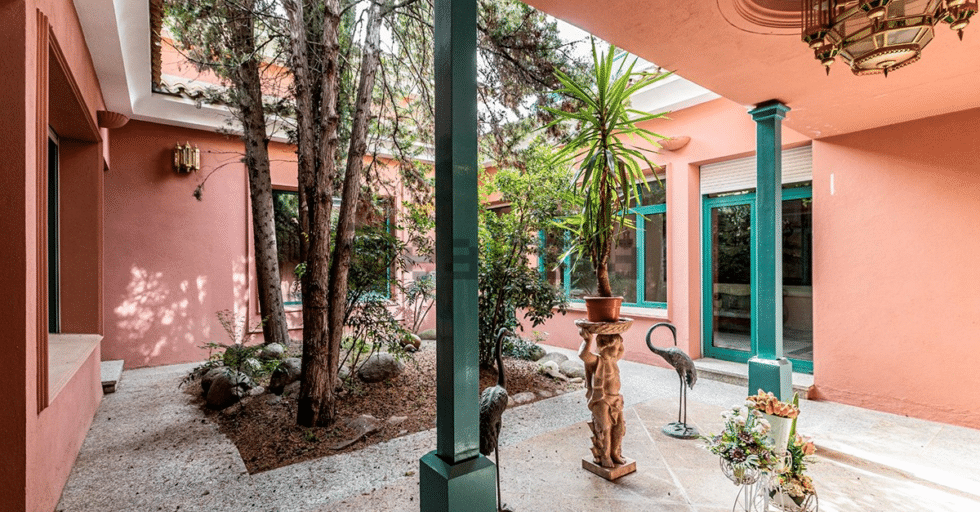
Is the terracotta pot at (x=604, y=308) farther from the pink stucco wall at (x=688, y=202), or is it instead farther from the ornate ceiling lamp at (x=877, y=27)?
the pink stucco wall at (x=688, y=202)

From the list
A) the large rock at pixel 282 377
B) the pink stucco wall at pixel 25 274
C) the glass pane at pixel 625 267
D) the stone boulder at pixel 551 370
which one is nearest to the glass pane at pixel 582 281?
the glass pane at pixel 625 267

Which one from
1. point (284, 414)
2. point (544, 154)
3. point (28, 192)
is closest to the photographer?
point (28, 192)

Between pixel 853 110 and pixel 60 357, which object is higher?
pixel 853 110

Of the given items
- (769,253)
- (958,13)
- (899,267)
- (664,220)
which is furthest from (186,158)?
(899,267)

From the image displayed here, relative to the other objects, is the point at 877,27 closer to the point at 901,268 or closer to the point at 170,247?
the point at 901,268

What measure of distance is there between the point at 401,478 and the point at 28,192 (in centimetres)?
255

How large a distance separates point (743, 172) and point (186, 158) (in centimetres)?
753

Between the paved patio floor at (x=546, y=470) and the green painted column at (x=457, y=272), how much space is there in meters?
1.25

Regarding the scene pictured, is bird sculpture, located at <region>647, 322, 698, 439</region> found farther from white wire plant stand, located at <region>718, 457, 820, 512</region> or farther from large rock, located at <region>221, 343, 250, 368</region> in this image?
large rock, located at <region>221, 343, 250, 368</region>

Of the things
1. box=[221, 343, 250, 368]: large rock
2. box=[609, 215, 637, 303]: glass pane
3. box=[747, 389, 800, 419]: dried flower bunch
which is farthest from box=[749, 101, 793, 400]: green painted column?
box=[221, 343, 250, 368]: large rock

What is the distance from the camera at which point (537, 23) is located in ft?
14.9

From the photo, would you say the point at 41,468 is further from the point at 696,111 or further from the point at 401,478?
the point at 696,111

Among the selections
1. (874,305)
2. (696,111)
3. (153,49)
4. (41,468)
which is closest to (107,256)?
(153,49)

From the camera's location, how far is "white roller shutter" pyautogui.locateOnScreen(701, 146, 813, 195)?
4.95 metres
